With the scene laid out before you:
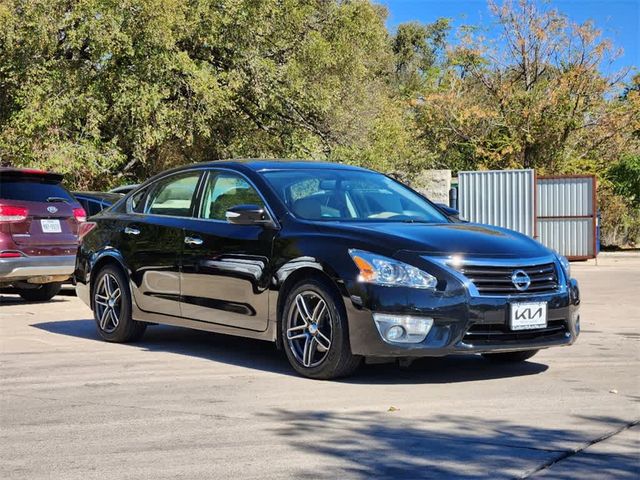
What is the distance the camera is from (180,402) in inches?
254

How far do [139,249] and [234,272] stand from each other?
1469mm

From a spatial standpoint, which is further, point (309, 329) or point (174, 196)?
point (174, 196)

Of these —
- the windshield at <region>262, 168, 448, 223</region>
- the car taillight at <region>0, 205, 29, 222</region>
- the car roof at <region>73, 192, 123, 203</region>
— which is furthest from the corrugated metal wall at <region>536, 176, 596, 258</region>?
the windshield at <region>262, 168, 448, 223</region>

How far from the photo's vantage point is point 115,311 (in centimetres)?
926

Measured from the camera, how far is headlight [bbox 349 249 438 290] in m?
6.78

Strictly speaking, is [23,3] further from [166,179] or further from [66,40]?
[166,179]

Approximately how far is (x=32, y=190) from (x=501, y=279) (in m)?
7.83

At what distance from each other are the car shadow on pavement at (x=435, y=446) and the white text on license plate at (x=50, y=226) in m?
7.55

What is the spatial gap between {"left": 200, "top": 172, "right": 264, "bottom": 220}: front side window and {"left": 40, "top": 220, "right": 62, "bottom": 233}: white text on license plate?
494 cm

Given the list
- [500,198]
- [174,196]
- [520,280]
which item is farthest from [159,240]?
[500,198]

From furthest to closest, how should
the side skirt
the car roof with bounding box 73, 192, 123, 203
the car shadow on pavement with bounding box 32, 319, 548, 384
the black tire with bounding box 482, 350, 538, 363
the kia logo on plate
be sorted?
1. the car roof with bounding box 73, 192, 123, 203
2. the black tire with bounding box 482, 350, 538, 363
3. the side skirt
4. the car shadow on pavement with bounding box 32, 319, 548, 384
5. the kia logo on plate

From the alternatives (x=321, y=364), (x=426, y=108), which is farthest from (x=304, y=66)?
(x=321, y=364)

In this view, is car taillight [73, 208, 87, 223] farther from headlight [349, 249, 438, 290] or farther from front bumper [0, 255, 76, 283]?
headlight [349, 249, 438, 290]

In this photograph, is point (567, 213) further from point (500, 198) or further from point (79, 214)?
point (79, 214)
